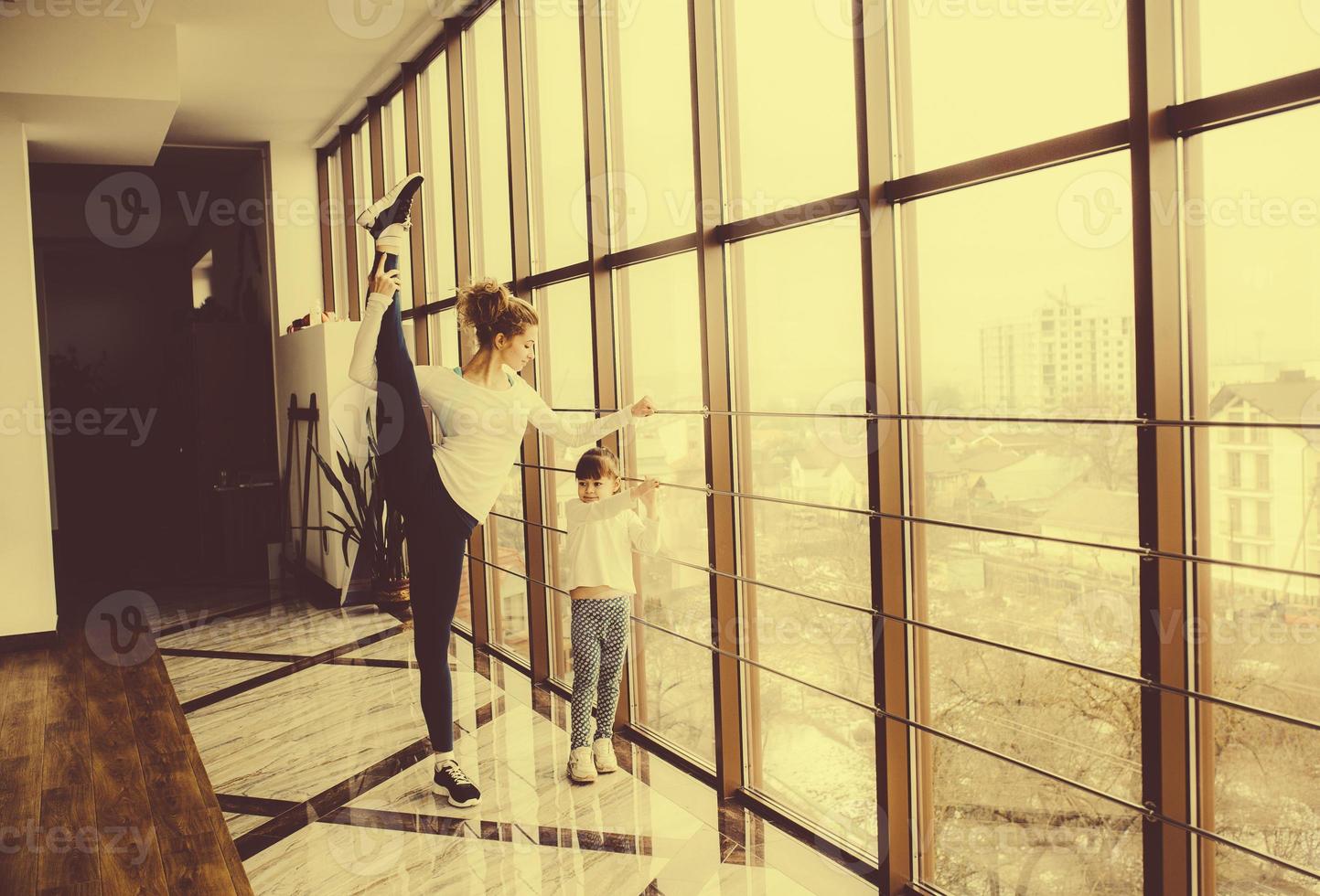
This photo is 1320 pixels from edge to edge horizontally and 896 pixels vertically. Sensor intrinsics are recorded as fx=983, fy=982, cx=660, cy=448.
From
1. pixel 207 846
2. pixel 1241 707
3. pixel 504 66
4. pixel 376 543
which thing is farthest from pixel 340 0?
pixel 1241 707

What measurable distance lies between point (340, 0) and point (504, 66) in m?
1.06

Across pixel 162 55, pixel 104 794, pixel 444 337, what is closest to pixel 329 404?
pixel 444 337

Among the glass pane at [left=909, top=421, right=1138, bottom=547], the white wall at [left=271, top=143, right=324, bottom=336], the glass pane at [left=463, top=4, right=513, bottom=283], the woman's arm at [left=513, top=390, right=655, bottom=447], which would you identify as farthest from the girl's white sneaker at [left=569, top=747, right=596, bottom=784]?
the white wall at [left=271, top=143, right=324, bottom=336]

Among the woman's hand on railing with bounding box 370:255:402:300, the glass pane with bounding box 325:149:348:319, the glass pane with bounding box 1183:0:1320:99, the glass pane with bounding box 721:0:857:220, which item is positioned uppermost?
the glass pane with bounding box 325:149:348:319

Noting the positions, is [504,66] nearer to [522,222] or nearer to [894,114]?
[522,222]

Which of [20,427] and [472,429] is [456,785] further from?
[20,427]

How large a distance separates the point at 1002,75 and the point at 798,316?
2.67 feet

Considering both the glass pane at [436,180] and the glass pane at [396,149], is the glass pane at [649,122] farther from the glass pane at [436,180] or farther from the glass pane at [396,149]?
the glass pane at [396,149]

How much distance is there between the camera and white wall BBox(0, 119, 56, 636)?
4926 mm

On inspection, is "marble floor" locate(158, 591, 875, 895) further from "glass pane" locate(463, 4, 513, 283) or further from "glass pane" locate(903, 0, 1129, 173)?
"glass pane" locate(463, 4, 513, 283)

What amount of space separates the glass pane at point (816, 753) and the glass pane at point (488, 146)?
2.27 metres

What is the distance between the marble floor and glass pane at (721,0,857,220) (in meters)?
1.70

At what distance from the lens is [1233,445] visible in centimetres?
165

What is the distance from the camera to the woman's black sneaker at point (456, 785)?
9.35 ft
